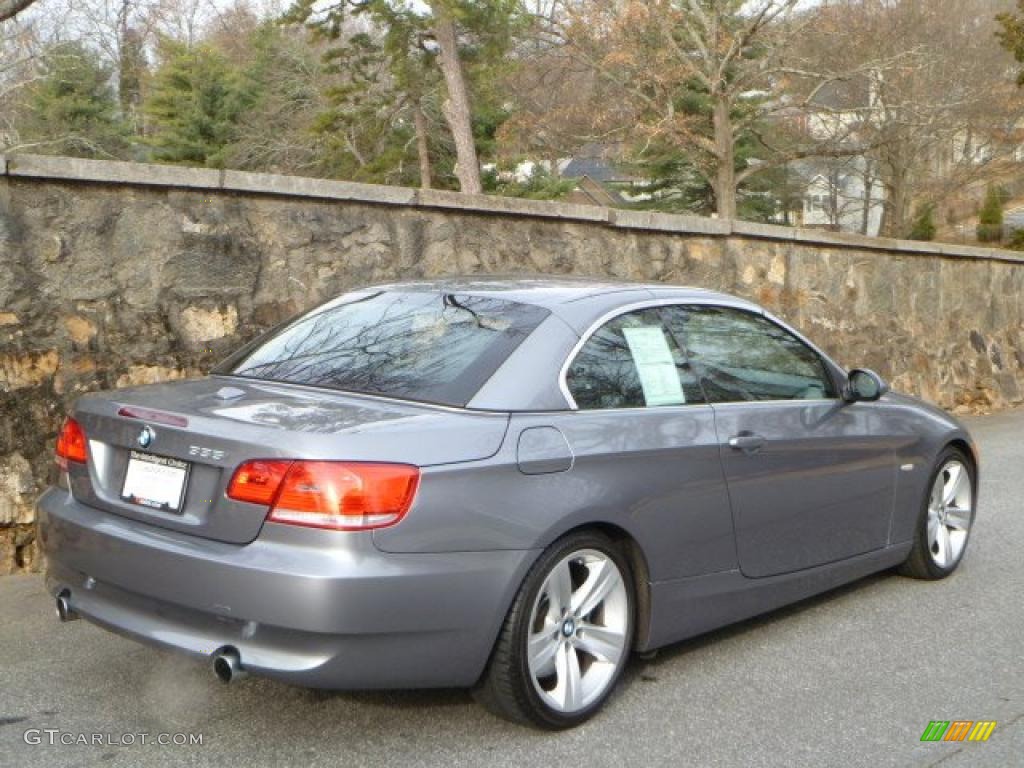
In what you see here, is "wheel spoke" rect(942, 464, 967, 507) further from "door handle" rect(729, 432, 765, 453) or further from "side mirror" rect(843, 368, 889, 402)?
"door handle" rect(729, 432, 765, 453)

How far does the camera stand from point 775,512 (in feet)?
15.5

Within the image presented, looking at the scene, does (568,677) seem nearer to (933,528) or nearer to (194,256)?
(933,528)

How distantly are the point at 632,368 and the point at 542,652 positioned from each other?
1.13 meters

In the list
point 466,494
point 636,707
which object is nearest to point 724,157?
point 636,707

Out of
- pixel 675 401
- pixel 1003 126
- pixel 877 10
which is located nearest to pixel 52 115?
pixel 877 10

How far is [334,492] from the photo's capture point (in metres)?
3.40

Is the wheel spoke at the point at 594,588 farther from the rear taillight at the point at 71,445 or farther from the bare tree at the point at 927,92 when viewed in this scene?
the bare tree at the point at 927,92

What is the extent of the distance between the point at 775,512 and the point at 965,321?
10402 mm

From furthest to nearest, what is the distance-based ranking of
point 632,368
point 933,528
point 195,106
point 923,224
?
point 923,224 → point 195,106 → point 933,528 → point 632,368

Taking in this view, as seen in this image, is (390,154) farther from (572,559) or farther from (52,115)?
(572,559)

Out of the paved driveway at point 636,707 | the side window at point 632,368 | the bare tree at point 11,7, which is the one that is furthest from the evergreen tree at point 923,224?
the side window at point 632,368

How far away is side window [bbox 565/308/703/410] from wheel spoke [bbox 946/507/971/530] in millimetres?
2166

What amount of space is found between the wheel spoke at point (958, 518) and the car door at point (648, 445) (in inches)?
80.9

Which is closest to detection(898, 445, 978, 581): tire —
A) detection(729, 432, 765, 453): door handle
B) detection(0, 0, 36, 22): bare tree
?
detection(729, 432, 765, 453): door handle
